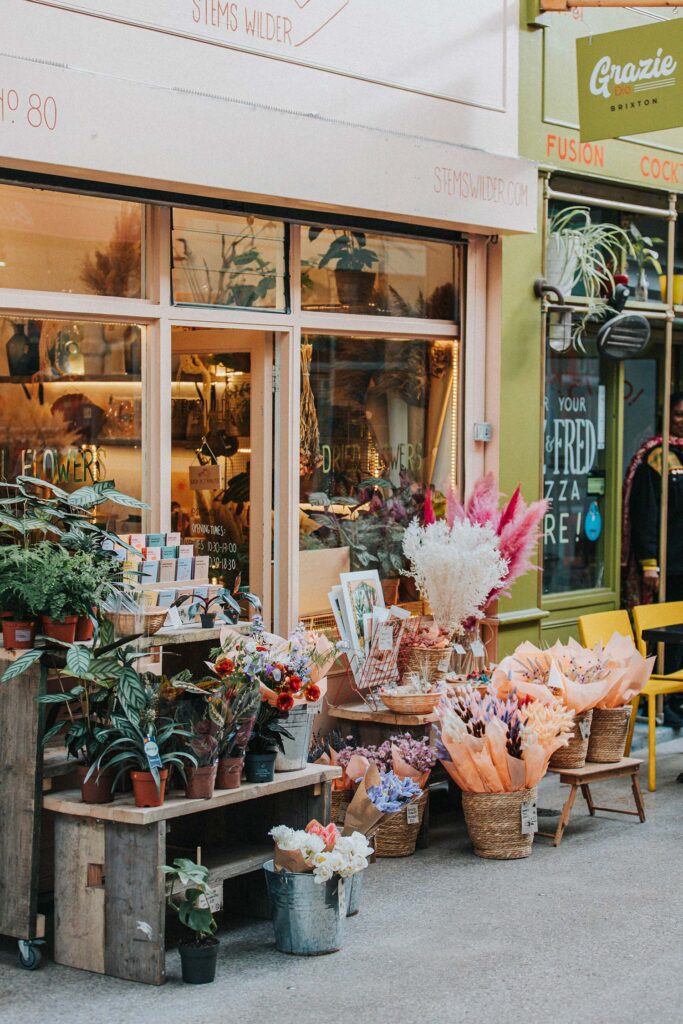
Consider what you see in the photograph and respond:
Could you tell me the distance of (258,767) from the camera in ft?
19.2

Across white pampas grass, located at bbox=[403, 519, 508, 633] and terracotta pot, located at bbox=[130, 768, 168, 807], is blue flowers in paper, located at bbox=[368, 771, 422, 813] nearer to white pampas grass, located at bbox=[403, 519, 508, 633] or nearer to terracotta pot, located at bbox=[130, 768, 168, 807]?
white pampas grass, located at bbox=[403, 519, 508, 633]

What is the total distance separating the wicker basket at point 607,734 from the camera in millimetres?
7516

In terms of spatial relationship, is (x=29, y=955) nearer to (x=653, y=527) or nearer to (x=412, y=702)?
(x=412, y=702)

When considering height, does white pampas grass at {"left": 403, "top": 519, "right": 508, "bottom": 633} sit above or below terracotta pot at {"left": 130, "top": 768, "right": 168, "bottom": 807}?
above

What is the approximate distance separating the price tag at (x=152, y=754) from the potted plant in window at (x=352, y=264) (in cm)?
339

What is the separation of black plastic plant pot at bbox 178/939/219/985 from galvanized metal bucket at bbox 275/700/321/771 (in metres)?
0.92

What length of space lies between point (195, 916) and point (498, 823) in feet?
6.90

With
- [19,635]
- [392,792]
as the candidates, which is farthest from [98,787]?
[392,792]

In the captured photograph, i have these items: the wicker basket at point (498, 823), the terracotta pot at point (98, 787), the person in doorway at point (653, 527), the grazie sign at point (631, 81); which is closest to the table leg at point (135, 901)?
the terracotta pot at point (98, 787)

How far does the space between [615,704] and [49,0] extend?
14.3 feet

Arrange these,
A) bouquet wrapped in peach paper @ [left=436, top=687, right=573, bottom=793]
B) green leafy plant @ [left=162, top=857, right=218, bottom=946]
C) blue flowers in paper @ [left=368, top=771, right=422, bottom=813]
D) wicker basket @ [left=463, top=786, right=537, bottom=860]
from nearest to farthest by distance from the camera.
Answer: green leafy plant @ [left=162, top=857, right=218, bottom=946] < blue flowers in paper @ [left=368, top=771, right=422, bottom=813] < bouquet wrapped in peach paper @ [left=436, top=687, right=573, bottom=793] < wicker basket @ [left=463, top=786, right=537, bottom=860]

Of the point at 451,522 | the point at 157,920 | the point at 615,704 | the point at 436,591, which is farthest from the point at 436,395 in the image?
the point at 157,920

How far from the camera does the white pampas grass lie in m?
7.45

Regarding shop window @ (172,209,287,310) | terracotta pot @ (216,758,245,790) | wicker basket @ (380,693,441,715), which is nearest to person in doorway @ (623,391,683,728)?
wicker basket @ (380,693,441,715)
